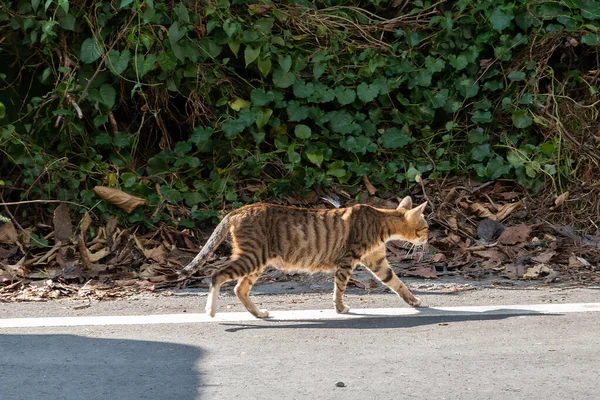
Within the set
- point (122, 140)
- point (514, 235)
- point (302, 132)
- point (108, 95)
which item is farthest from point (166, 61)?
point (514, 235)

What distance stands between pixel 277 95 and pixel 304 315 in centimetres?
354

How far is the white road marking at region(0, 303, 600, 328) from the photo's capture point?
723cm

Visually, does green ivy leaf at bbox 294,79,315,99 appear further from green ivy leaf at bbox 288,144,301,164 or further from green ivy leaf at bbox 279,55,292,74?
green ivy leaf at bbox 288,144,301,164

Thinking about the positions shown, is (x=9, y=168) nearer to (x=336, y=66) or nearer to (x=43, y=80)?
(x=43, y=80)

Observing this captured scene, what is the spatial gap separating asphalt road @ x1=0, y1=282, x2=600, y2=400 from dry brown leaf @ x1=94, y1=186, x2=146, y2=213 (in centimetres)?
205

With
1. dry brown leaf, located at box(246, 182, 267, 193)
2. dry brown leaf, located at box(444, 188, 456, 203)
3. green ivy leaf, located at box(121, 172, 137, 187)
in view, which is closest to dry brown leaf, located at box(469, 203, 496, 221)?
dry brown leaf, located at box(444, 188, 456, 203)

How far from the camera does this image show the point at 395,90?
10922 millimetres

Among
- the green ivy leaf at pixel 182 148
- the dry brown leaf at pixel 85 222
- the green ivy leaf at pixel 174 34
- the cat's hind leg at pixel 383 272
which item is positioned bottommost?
the cat's hind leg at pixel 383 272

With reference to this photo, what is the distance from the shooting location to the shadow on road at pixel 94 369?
5.54 meters

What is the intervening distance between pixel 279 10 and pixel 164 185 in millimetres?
2216

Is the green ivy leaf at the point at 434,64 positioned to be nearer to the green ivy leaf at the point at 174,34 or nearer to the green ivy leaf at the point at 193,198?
the green ivy leaf at the point at 174,34

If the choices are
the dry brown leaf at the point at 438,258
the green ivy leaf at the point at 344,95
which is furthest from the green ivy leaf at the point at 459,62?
the dry brown leaf at the point at 438,258

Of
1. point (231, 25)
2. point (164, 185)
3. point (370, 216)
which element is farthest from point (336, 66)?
point (370, 216)

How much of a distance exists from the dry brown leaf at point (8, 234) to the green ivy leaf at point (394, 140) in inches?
152
